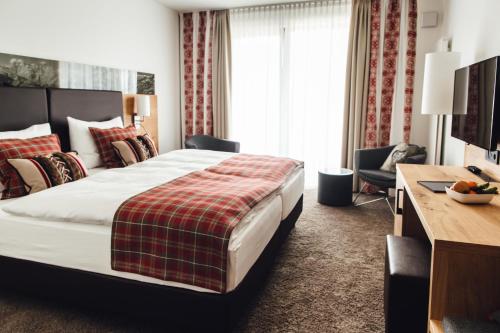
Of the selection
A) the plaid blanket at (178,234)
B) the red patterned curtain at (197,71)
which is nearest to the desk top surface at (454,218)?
the plaid blanket at (178,234)

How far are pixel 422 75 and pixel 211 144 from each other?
9.41 feet

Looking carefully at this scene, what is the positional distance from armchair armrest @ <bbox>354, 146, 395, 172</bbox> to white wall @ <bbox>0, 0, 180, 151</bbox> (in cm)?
282

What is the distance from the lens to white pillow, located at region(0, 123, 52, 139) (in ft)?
9.19

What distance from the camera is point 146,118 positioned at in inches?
194

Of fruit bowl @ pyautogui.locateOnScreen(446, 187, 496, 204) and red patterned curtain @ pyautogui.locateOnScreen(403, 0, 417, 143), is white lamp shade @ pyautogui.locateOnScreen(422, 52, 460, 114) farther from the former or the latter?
fruit bowl @ pyautogui.locateOnScreen(446, 187, 496, 204)

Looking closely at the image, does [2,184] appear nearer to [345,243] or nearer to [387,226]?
[345,243]

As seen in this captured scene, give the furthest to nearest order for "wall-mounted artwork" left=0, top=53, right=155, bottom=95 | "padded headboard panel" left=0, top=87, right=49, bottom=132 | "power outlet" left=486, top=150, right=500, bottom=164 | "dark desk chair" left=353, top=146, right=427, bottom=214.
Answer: "dark desk chair" left=353, top=146, right=427, bottom=214, "wall-mounted artwork" left=0, top=53, right=155, bottom=95, "padded headboard panel" left=0, top=87, right=49, bottom=132, "power outlet" left=486, top=150, right=500, bottom=164

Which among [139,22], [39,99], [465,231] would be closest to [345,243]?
[465,231]

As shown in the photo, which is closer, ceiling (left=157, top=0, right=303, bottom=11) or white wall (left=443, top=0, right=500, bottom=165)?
white wall (left=443, top=0, right=500, bottom=165)

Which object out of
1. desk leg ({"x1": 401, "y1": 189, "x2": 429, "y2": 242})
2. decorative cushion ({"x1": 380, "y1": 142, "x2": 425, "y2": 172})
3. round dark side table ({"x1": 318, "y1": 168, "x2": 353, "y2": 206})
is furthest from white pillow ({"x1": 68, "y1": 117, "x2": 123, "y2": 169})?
decorative cushion ({"x1": 380, "y1": 142, "x2": 425, "y2": 172})

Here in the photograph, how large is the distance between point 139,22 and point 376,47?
3044 millimetres

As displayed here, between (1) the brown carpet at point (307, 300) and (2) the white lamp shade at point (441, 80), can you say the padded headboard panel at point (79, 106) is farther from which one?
(2) the white lamp shade at point (441, 80)

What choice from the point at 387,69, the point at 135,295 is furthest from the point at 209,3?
the point at 135,295

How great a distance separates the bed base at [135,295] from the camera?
173 cm
